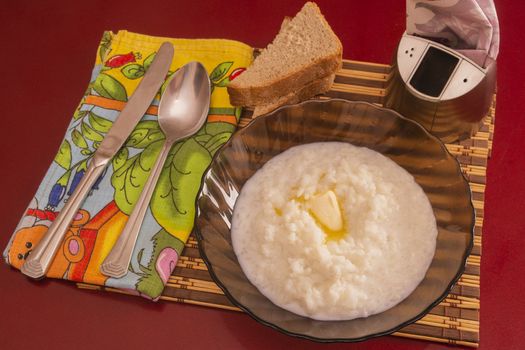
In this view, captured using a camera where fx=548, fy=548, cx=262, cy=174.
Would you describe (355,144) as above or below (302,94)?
below

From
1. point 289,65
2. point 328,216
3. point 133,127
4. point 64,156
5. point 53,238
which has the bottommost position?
point 53,238

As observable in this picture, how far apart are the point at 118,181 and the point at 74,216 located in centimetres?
15

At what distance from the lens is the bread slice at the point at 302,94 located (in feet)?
5.43

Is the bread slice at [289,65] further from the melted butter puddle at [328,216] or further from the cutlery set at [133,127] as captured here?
the melted butter puddle at [328,216]

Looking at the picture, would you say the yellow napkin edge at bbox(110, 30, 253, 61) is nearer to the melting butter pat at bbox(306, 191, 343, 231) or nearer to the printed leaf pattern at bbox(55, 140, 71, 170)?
the printed leaf pattern at bbox(55, 140, 71, 170)

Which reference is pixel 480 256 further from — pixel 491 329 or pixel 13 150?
pixel 13 150

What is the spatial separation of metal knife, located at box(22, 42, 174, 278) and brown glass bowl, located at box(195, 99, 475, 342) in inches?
13.5

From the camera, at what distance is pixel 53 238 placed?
55.8 inches

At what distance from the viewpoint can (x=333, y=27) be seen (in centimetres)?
190

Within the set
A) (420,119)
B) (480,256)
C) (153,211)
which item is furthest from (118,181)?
(480,256)

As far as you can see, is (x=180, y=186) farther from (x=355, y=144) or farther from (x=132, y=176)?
(x=355, y=144)

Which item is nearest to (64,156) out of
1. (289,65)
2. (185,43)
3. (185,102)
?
(185,102)

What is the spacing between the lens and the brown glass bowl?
121 centimetres

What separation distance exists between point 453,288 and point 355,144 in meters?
0.46
